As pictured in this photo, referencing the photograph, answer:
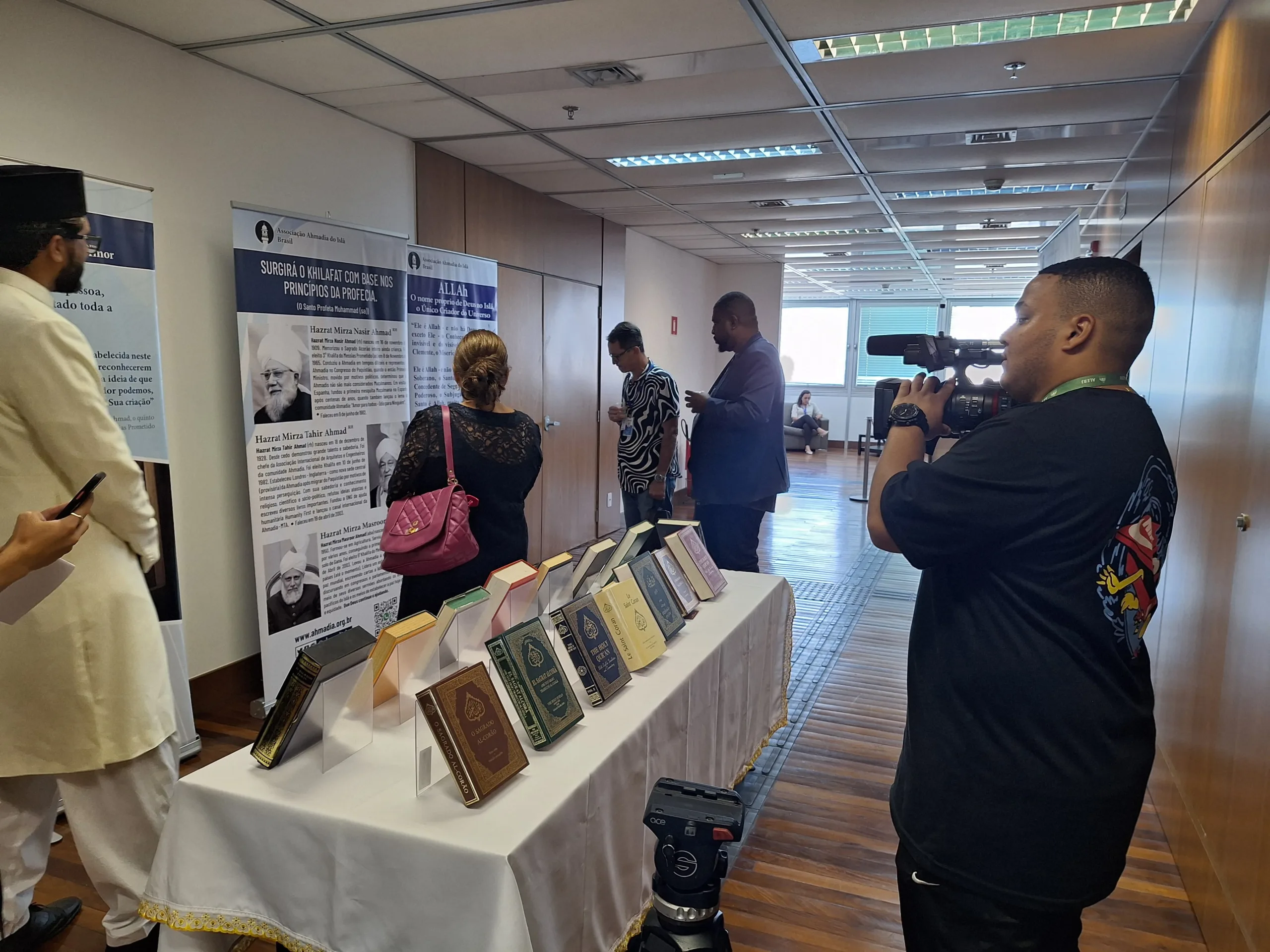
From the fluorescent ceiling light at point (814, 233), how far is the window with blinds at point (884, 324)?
7.80 metres

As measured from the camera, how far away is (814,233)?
7176mm

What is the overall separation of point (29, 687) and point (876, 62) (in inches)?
129

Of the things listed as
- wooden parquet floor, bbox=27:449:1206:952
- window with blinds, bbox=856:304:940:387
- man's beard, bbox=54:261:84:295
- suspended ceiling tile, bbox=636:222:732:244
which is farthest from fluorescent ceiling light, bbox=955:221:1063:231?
window with blinds, bbox=856:304:940:387

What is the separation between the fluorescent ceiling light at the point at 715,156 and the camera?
4.38m

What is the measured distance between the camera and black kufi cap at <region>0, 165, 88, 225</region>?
1683 mm

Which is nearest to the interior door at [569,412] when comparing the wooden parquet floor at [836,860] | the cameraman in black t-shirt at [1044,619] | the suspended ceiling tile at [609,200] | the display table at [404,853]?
the suspended ceiling tile at [609,200]

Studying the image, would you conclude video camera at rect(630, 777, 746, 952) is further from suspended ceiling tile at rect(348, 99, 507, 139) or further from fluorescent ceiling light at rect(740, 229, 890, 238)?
fluorescent ceiling light at rect(740, 229, 890, 238)

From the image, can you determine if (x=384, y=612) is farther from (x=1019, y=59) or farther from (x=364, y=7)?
(x=1019, y=59)

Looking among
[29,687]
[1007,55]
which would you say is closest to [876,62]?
[1007,55]

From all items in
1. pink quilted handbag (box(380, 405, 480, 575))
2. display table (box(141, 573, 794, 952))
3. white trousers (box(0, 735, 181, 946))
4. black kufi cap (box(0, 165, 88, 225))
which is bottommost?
white trousers (box(0, 735, 181, 946))

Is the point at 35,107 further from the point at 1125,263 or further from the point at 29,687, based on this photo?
the point at 1125,263

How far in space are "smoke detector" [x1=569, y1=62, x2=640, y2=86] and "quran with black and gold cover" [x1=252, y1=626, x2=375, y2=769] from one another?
8.37 ft

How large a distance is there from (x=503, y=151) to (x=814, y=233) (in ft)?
11.6

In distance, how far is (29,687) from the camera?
69.0 inches
